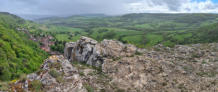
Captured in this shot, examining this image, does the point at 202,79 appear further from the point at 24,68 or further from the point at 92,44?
the point at 24,68

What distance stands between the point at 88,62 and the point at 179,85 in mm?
20789

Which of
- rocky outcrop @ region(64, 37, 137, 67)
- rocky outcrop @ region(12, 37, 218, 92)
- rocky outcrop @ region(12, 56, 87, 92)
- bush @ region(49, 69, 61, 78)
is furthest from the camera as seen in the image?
rocky outcrop @ region(64, 37, 137, 67)

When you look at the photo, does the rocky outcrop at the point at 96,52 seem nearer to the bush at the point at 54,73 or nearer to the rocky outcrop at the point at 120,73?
the rocky outcrop at the point at 120,73

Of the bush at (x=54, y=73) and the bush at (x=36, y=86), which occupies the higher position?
the bush at (x=54, y=73)

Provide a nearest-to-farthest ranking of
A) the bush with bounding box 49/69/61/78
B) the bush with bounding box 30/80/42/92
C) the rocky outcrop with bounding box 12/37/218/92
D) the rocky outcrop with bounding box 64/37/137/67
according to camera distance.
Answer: the bush with bounding box 30/80/42/92, the rocky outcrop with bounding box 12/37/218/92, the bush with bounding box 49/69/61/78, the rocky outcrop with bounding box 64/37/137/67

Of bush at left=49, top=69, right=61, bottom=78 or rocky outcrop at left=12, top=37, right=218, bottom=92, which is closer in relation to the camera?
rocky outcrop at left=12, top=37, right=218, bottom=92

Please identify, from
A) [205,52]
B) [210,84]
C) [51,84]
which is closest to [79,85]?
[51,84]

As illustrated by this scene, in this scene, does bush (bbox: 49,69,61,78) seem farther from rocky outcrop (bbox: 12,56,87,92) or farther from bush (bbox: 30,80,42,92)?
bush (bbox: 30,80,42,92)

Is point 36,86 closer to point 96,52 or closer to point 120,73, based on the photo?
point 120,73

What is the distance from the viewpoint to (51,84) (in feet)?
60.3

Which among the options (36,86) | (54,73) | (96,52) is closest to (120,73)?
(96,52)

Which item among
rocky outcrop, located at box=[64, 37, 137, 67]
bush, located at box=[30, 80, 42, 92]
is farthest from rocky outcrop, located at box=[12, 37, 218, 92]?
bush, located at box=[30, 80, 42, 92]

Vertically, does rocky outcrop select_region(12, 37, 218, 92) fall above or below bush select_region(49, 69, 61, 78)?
below

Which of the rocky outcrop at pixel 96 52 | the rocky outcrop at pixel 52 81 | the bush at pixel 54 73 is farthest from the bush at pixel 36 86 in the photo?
the rocky outcrop at pixel 96 52
